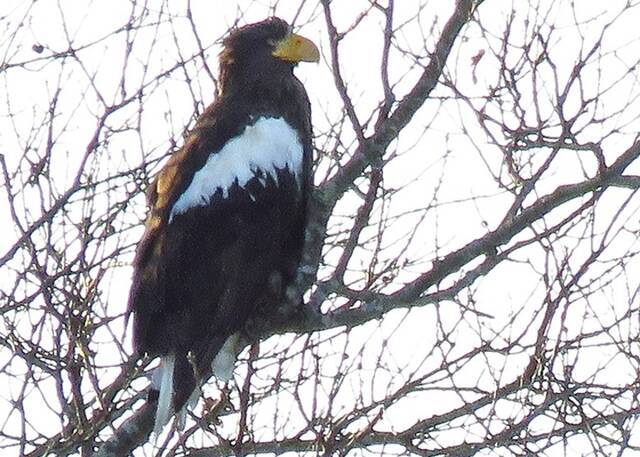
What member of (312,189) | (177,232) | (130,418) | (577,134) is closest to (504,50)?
(577,134)

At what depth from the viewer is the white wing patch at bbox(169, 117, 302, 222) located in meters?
5.09

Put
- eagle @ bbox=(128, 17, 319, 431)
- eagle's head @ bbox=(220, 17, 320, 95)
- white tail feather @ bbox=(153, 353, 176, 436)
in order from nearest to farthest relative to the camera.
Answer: white tail feather @ bbox=(153, 353, 176, 436), eagle @ bbox=(128, 17, 319, 431), eagle's head @ bbox=(220, 17, 320, 95)

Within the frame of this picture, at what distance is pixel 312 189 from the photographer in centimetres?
519

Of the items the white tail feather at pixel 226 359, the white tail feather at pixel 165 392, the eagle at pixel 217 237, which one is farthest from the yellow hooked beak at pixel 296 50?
the white tail feather at pixel 165 392

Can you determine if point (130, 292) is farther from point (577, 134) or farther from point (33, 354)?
point (577, 134)

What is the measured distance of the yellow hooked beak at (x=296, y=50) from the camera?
18.5 ft

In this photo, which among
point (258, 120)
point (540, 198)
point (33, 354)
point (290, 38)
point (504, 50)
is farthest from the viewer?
point (290, 38)

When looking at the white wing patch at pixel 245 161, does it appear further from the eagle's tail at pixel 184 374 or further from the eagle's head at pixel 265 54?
the eagle's tail at pixel 184 374

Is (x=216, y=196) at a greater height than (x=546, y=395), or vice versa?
(x=216, y=196)

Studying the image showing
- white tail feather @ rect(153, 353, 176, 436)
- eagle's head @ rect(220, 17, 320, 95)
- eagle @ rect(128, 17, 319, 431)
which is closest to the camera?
white tail feather @ rect(153, 353, 176, 436)

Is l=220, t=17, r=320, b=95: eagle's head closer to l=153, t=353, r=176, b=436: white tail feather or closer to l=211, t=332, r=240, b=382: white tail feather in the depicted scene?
l=211, t=332, r=240, b=382: white tail feather

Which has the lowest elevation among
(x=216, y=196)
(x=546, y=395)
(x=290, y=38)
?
(x=546, y=395)

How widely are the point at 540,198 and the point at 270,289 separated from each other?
1.18m

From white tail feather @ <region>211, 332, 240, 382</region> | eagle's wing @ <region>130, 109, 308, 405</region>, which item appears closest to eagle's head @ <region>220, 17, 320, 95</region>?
eagle's wing @ <region>130, 109, 308, 405</region>
